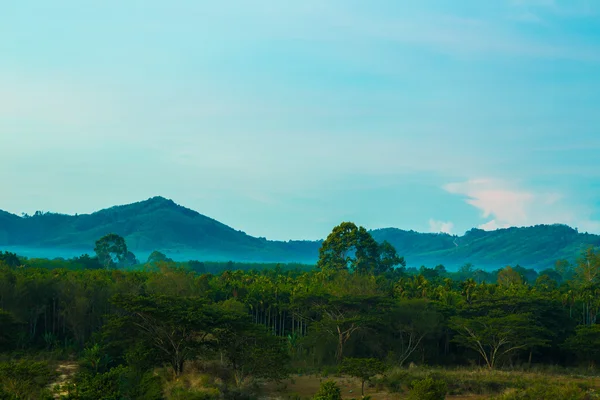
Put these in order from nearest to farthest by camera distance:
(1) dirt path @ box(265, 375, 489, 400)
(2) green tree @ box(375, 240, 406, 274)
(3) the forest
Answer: (3) the forest, (1) dirt path @ box(265, 375, 489, 400), (2) green tree @ box(375, 240, 406, 274)

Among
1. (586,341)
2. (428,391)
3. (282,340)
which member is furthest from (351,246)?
(428,391)

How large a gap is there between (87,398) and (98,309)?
85.9 ft

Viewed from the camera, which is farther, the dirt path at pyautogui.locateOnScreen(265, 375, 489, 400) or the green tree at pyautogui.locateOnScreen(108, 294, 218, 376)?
the dirt path at pyautogui.locateOnScreen(265, 375, 489, 400)

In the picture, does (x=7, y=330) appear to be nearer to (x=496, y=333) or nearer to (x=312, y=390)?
(x=312, y=390)

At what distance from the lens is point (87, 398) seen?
2256 cm

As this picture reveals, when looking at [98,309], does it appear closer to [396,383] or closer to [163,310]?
[163,310]

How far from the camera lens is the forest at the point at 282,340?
99.5 ft

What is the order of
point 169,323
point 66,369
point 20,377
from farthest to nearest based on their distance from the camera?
point 66,369, point 169,323, point 20,377

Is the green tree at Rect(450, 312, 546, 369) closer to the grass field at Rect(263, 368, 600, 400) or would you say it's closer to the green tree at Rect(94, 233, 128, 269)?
the grass field at Rect(263, 368, 600, 400)

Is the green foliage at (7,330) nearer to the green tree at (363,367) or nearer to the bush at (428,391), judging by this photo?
the green tree at (363,367)

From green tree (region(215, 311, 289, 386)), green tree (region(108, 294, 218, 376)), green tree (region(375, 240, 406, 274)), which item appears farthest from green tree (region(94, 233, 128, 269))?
green tree (region(215, 311, 289, 386))

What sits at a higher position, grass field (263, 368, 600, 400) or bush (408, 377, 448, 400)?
bush (408, 377, 448, 400)

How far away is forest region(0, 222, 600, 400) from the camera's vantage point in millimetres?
30312

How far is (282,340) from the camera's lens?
130ft
